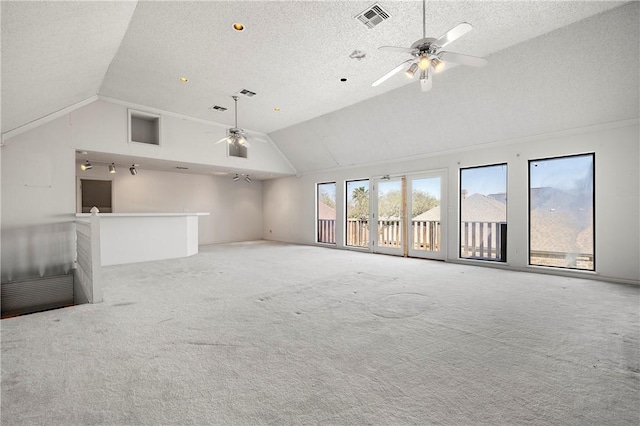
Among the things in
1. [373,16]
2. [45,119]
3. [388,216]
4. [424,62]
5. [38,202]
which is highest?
[373,16]

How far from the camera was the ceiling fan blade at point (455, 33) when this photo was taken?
7.67 feet

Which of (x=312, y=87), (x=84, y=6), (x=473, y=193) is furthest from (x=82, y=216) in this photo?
(x=473, y=193)

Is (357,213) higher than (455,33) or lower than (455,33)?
lower

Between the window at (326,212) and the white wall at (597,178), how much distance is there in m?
1.46

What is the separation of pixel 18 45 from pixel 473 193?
7.05m

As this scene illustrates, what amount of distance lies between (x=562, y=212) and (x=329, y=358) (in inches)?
210

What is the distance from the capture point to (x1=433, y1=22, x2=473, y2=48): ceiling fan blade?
2.34 meters

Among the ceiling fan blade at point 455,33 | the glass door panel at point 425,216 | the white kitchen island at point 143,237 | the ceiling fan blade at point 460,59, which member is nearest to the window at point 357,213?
the glass door panel at point 425,216

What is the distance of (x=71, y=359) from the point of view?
209cm

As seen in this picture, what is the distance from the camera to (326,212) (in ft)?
30.4

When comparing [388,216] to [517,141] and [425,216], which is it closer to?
[425,216]

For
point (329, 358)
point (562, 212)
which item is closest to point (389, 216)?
point (562, 212)

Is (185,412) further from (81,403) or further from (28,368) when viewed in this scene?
(28,368)

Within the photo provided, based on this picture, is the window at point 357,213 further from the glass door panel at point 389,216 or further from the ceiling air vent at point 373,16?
the ceiling air vent at point 373,16
